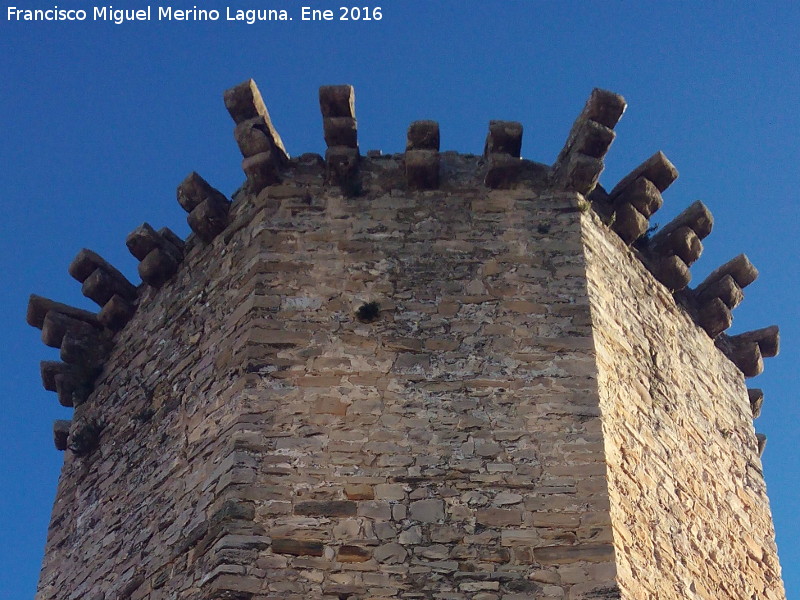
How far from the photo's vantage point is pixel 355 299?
29.3ft

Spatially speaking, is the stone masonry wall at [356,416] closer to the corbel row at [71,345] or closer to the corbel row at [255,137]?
the corbel row at [255,137]

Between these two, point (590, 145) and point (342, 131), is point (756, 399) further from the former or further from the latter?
point (342, 131)

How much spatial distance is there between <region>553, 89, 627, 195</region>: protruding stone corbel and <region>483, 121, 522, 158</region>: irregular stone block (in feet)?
1.06

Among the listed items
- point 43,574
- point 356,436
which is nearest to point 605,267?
point 356,436

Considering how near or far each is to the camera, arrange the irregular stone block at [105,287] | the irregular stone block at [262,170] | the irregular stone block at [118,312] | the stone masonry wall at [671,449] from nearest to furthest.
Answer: the stone masonry wall at [671,449] → the irregular stone block at [262,170] → the irregular stone block at [118,312] → the irregular stone block at [105,287]

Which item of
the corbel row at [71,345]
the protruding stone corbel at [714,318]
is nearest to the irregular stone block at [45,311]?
the corbel row at [71,345]

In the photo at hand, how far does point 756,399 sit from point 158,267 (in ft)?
16.0

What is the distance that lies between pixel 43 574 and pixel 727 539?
15.3 feet

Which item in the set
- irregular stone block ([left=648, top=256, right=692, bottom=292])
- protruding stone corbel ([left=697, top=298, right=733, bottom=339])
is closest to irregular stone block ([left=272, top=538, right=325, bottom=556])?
irregular stone block ([left=648, top=256, right=692, bottom=292])

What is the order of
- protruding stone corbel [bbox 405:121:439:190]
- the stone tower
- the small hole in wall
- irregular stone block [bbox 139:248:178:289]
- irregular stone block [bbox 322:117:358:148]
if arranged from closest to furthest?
the stone tower
the small hole in wall
protruding stone corbel [bbox 405:121:439:190]
irregular stone block [bbox 322:117:358:148]
irregular stone block [bbox 139:248:178:289]

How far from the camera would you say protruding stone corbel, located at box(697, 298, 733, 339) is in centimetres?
1052

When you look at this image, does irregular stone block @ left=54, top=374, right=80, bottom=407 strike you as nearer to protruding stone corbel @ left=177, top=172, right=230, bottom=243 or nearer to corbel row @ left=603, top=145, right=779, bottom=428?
protruding stone corbel @ left=177, top=172, right=230, bottom=243

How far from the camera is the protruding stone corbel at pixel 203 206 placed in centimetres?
1003

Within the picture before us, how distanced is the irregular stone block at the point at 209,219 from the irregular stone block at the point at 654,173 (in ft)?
9.47
